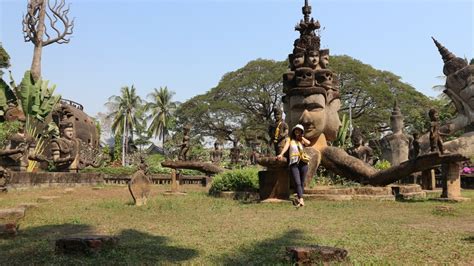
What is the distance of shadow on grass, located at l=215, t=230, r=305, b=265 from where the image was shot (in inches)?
166

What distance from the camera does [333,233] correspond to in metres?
5.84

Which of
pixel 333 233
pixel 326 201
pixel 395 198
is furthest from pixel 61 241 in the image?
pixel 395 198

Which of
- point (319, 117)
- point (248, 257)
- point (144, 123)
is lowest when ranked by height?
point (248, 257)

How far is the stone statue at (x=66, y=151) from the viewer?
17859mm

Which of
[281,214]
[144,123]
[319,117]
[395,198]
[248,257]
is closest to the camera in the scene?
[248,257]

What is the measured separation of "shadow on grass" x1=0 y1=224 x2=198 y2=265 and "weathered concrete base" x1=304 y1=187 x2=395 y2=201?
5733 millimetres

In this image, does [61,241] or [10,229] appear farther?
[10,229]

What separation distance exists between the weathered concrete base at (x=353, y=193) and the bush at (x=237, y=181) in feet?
5.96

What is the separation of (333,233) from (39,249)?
3.64 meters

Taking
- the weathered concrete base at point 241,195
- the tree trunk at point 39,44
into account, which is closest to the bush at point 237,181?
the weathered concrete base at point 241,195

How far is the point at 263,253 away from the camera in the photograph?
15.1 ft

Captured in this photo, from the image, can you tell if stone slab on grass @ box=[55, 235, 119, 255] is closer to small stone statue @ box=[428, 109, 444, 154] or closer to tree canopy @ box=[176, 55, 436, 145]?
small stone statue @ box=[428, 109, 444, 154]

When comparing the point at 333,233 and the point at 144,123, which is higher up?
the point at 144,123

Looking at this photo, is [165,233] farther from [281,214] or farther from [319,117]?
[319,117]
